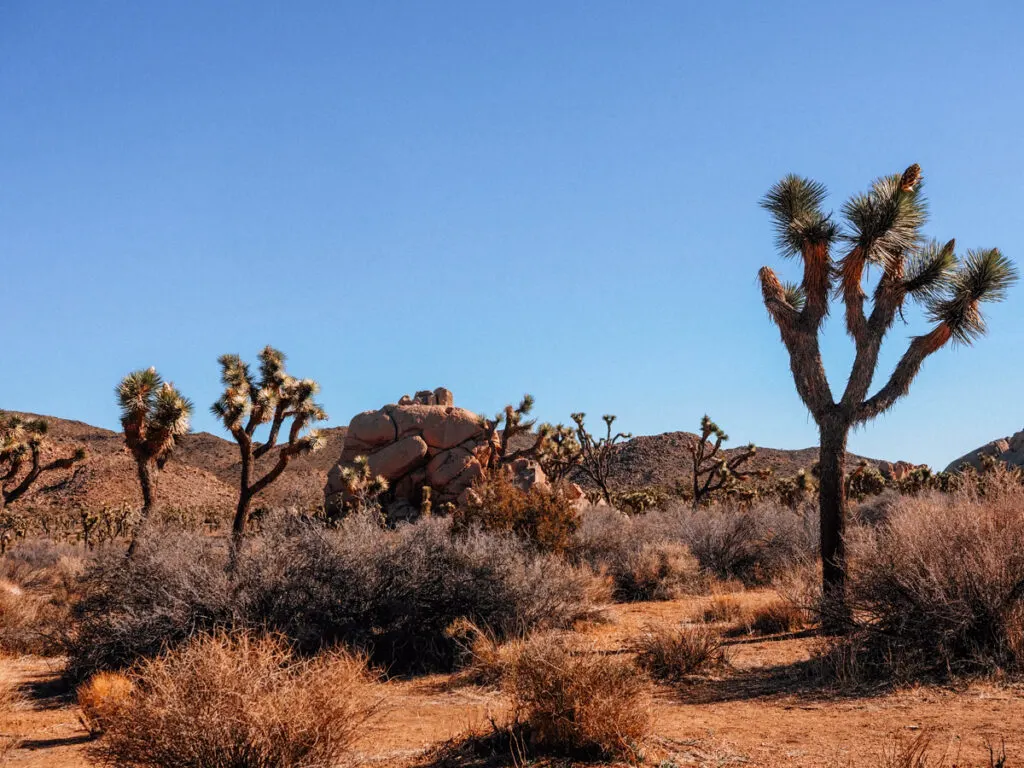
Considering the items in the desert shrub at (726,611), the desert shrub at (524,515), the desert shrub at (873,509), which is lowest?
the desert shrub at (726,611)

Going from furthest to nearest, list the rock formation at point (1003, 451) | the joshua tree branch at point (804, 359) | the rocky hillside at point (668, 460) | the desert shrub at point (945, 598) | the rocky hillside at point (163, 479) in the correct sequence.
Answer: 1. the rock formation at point (1003, 451)
2. the rocky hillside at point (668, 460)
3. the rocky hillside at point (163, 479)
4. the joshua tree branch at point (804, 359)
5. the desert shrub at point (945, 598)

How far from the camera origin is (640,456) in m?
63.9

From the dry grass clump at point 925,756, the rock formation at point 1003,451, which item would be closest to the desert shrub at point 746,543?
the dry grass clump at point 925,756

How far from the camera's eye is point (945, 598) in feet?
27.9

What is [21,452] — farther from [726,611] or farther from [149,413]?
[726,611]

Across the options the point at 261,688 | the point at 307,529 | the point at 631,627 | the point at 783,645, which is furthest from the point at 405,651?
the point at 261,688

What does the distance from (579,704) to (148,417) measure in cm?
1780

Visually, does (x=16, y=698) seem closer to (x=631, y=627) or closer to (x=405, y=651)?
(x=405, y=651)

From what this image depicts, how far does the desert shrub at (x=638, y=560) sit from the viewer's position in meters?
17.8

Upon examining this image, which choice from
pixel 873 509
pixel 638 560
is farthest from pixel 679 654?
pixel 873 509

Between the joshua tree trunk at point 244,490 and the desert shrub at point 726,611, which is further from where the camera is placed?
the joshua tree trunk at point 244,490

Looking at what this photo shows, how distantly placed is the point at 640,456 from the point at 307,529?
53.7 meters

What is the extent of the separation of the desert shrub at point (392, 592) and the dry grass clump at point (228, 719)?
16.7 feet

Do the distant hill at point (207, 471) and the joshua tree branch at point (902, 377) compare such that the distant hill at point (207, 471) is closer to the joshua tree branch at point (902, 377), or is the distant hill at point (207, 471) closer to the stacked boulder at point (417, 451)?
the stacked boulder at point (417, 451)
